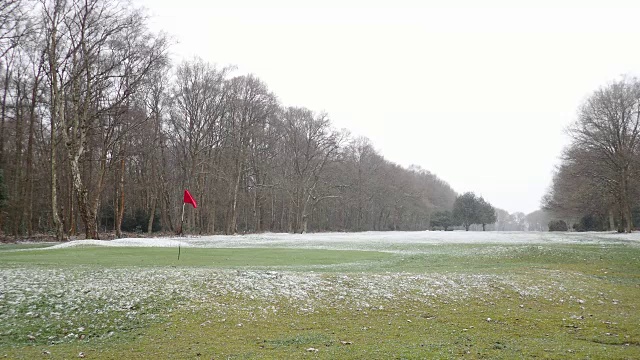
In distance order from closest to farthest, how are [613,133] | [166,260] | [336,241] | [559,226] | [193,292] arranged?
[193,292]
[166,260]
[336,241]
[613,133]
[559,226]

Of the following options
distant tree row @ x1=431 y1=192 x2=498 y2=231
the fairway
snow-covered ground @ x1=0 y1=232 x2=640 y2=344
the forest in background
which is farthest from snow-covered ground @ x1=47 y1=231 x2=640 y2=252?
distant tree row @ x1=431 y1=192 x2=498 y2=231

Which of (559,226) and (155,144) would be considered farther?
(559,226)

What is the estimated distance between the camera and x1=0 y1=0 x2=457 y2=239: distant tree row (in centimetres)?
3484

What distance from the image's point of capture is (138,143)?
54000mm

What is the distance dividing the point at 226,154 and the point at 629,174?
45.9 meters

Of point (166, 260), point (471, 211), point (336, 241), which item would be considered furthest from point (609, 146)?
point (166, 260)

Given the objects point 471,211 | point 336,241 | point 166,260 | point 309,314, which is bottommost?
point 309,314

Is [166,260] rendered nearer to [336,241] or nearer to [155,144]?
[336,241]

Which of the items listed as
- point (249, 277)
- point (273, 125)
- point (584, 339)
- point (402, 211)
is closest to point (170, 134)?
point (273, 125)

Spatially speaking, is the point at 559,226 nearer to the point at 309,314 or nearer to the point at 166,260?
the point at 166,260

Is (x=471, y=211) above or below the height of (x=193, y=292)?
above

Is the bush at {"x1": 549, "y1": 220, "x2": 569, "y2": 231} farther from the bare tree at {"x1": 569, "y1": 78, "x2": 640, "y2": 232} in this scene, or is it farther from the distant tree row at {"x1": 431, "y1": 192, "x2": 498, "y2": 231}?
the bare tree at {"x1": 569, "y1": 78, "x2": 640, "y2": 232}

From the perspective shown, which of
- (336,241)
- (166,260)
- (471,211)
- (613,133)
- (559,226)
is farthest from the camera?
(471,211)

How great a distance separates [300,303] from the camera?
13.2m
